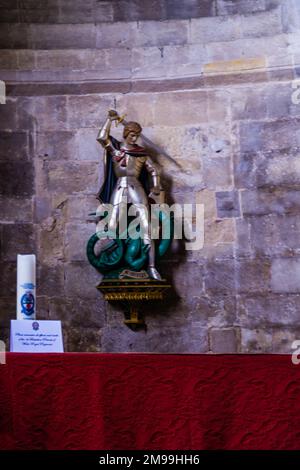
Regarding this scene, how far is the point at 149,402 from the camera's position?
2.66 m

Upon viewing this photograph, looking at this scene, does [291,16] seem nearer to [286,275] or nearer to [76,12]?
[76,12]

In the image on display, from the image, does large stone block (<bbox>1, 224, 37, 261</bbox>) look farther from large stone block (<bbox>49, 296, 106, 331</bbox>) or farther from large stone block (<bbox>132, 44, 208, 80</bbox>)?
large stone block (<bbox>132, 44, 208, 80</bbox>)

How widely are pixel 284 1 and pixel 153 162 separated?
1418 millimetres

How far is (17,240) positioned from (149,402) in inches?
88.7

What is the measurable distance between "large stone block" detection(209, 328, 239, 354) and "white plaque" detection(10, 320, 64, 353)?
175 cm

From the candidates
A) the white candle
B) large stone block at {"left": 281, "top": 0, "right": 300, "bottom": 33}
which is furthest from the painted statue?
the white candle

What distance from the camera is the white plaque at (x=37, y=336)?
2.89 meters

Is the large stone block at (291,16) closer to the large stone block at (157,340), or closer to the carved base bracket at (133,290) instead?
the carved base bracket at (133,290)

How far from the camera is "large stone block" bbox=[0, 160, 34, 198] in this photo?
15.4ft

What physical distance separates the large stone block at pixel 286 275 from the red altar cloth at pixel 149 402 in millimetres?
1754

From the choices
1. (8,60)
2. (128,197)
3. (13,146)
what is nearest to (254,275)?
(128,197)

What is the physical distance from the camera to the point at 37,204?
4.68 meters

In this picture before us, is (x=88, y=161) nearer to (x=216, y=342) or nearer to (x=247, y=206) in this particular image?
(x=247, y=206)
